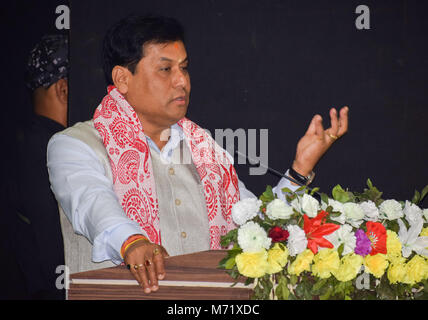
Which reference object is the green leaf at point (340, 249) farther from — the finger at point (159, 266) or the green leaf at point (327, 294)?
the finger at point (159, 266)

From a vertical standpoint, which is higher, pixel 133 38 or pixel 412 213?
pixel 133 38

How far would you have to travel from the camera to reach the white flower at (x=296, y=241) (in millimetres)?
1662

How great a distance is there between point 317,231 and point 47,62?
2527 millimetres

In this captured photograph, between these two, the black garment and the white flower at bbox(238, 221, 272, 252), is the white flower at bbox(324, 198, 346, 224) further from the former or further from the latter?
the black garment

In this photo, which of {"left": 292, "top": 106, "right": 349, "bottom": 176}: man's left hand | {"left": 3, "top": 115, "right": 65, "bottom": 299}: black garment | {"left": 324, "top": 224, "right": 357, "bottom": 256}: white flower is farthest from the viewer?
{"left": 3, "top": 115, "right": 65, "bottom": 299}: black garment

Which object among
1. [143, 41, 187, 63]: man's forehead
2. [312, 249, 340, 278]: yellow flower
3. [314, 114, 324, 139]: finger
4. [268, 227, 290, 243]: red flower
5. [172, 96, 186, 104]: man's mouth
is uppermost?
[143, 41, 187, 63]: man's forehead

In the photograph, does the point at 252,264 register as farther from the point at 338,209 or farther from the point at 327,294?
the point at 338,209

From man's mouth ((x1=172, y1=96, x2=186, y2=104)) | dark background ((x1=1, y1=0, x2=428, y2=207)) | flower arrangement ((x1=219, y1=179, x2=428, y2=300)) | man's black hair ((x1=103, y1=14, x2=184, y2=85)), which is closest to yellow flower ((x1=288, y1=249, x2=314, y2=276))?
flower arrangement ((x1=219, y1=179, x2=428, y2=300))

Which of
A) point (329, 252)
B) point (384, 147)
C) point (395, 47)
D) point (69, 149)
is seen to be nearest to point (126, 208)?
point (69, 149)

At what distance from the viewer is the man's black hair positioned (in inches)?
120

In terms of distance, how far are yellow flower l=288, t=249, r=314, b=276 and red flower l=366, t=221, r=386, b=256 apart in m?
0.23

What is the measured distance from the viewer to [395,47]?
3500 millimetres

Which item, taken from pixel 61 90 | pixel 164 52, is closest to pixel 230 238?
pixel 164 52

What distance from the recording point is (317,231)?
1.70 m
